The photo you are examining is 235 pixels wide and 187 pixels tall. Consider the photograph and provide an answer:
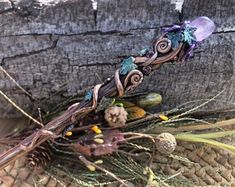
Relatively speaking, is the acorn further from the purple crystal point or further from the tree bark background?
the purple crystal point

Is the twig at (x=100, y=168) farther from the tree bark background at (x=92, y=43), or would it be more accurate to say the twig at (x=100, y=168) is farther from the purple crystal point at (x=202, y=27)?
the purple crystal point at (x=202, y=27)

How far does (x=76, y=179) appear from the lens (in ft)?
3.39

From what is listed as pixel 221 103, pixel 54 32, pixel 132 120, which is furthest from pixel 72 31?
pixel 221 103

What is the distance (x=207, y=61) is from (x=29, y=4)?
11.0 inches

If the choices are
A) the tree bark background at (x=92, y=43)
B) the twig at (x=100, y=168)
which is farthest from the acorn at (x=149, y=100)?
the twig at (x=100, y=168)

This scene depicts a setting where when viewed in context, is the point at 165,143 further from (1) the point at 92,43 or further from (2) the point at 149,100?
(1) the point at 92,43

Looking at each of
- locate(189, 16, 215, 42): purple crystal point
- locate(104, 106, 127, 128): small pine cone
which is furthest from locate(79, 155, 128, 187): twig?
locate(189, 16, 215, 42): purple crystal point

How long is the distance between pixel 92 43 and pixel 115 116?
115mm

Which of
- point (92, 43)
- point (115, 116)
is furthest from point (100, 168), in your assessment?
point (92, 43)

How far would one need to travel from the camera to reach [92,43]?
1.03 metres

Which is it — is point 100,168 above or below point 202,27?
below

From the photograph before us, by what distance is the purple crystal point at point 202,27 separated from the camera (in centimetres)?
98

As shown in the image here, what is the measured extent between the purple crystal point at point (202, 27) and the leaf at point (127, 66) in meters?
0.10

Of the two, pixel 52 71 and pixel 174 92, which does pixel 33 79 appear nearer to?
pixel 52 71
